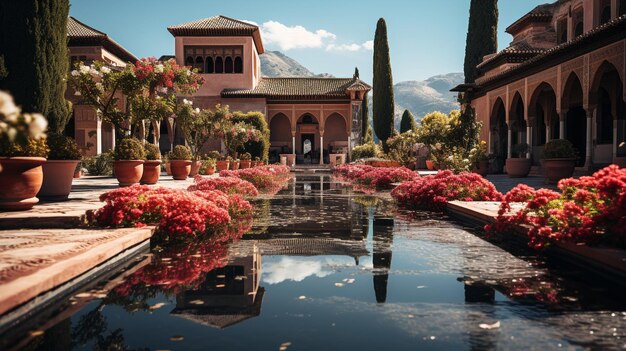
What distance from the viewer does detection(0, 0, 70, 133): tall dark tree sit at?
40.4 ft

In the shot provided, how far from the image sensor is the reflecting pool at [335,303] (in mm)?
2793

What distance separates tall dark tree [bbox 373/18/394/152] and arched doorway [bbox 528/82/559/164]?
15.2m

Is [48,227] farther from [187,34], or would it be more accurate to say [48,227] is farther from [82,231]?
[187,34]

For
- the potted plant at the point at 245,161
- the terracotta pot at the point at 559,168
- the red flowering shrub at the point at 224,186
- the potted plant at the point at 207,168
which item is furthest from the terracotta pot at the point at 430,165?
the red flowering shrub at the point at 224,186

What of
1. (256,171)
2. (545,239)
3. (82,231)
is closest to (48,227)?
(82,231)

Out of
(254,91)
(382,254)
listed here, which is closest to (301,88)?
(254,91)

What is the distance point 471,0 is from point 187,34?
64.6ft

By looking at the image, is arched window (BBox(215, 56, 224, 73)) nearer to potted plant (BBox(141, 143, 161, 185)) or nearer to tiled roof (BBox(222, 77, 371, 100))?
tiled roof (BBox(222, 77, 371, 100))

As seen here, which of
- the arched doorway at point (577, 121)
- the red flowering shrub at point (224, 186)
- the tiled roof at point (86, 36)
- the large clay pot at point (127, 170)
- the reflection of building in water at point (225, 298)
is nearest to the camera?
the reflection of building in water at point (225, 298)

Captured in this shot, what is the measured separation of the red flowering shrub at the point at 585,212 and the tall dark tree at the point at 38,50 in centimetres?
1135

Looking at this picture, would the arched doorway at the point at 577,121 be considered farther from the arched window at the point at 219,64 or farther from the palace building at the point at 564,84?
the arched window at the point at 219,64

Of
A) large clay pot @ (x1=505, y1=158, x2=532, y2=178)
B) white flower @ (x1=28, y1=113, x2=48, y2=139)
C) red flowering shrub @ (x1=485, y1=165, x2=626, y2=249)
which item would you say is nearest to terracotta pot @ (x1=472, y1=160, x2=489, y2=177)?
large clay pot @ (x1=505, y1=158, x2=532, y2=178)

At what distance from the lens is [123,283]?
410 centimetres

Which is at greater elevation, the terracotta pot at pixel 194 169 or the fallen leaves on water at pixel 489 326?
the terracotta pot at pixel 194 169
